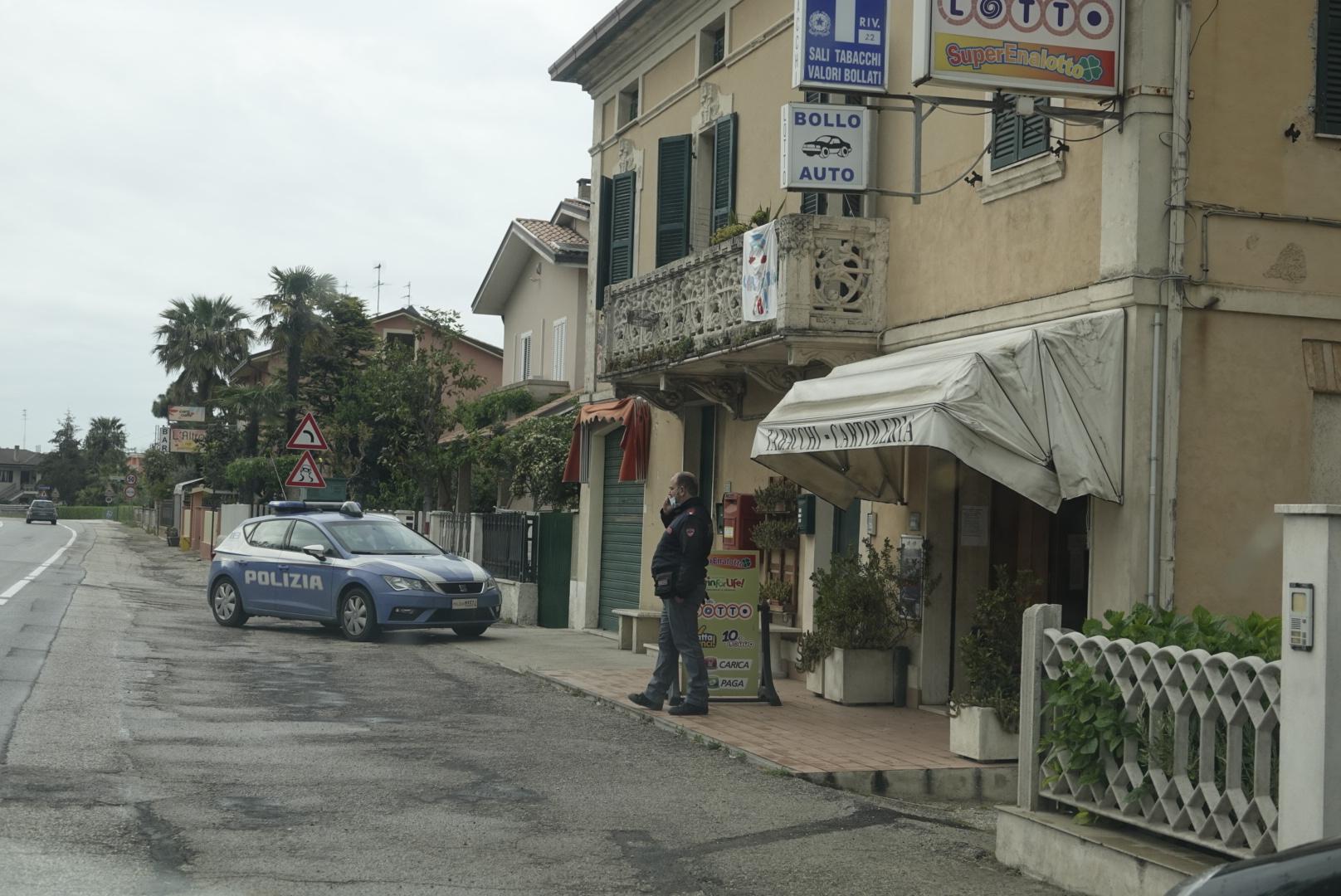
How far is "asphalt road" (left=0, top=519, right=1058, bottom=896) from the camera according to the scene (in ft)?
21.7

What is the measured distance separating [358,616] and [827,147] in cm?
853

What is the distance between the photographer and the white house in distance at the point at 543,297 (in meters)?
31.1

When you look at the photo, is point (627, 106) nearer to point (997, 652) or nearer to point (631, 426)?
point (631, 426)

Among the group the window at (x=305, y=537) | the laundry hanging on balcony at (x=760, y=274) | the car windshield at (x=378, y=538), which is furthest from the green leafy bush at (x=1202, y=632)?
the window at (x=305, y=537)

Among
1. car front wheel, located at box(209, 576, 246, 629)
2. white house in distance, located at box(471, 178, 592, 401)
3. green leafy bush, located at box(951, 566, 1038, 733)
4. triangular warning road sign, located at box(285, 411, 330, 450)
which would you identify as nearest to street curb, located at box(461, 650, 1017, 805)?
green leafy bush, located at box(951, 566, 1038, 733)

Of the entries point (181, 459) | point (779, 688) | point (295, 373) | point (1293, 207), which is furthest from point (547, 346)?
point (181, 459)

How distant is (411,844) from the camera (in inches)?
281

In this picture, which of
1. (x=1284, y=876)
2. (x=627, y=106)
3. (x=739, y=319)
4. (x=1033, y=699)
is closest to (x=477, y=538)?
(x=627, y=106)

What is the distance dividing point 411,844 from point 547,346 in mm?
26233

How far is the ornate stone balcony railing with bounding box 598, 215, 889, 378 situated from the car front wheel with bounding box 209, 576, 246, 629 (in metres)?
6.20

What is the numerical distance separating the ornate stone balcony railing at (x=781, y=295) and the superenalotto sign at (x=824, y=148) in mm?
450

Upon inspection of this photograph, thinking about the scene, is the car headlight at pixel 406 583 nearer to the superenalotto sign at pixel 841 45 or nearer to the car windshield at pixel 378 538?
the car windshield at pixel 378 538

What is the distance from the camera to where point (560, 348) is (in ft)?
105

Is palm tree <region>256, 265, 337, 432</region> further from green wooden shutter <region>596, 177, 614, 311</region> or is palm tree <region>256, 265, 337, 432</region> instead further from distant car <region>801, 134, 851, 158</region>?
distant car <region>801, 134, 851, 158</region>
